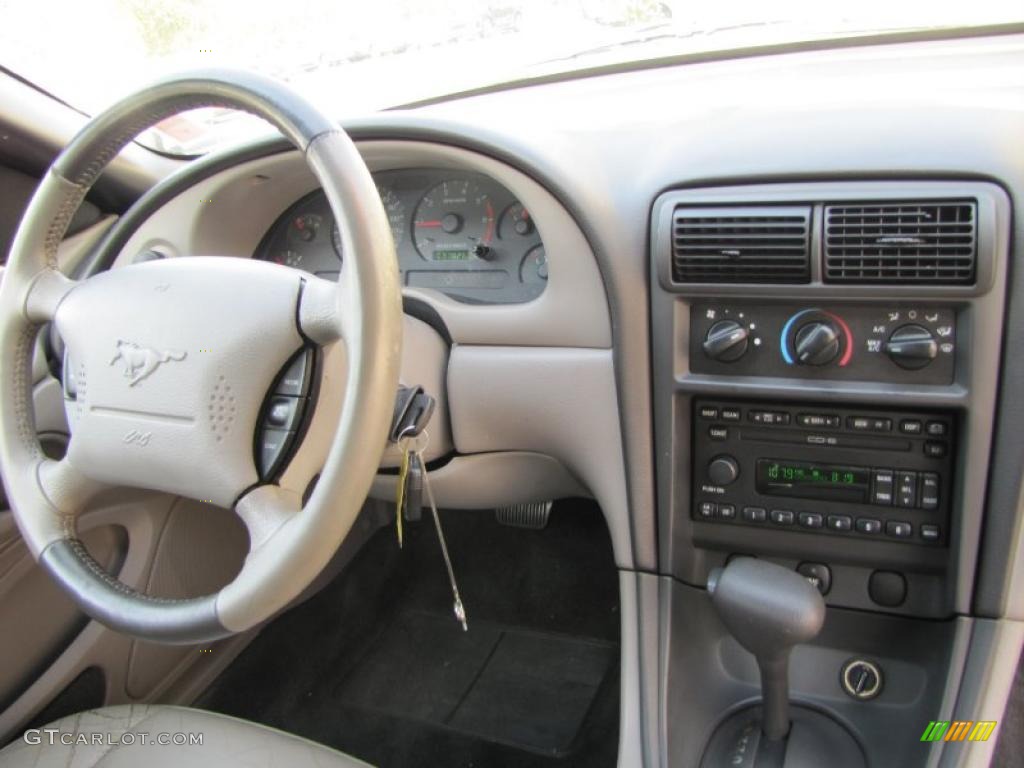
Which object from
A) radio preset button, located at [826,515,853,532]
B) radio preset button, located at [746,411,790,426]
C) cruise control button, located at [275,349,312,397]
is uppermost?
cruise control button, located at [275,349,312,397]

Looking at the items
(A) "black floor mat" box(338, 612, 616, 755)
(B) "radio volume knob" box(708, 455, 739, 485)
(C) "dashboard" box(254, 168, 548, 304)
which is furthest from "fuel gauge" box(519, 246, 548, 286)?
(A) "black floor mat" box(338, 612, 616, 755)

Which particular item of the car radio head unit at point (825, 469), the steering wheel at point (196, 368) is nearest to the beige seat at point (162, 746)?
the steering wheel at point (196, 368)

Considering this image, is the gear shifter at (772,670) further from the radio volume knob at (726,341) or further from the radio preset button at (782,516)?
the radio volume knob at (726,341)

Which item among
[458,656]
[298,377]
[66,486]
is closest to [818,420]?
[298,377]

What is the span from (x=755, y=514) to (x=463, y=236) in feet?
Answer: 2.34

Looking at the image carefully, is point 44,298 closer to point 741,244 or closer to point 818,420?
point 741,244

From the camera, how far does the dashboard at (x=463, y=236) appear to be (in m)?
1.46

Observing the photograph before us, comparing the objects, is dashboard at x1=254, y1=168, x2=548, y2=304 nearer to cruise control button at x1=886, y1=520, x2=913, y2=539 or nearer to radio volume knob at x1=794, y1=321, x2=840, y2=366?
radio volume knob at x1=794, y1=321, x2=840, y2=366

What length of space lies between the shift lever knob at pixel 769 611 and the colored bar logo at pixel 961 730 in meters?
0.21

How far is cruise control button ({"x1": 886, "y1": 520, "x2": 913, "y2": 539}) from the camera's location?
3.80ft

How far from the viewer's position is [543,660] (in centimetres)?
199

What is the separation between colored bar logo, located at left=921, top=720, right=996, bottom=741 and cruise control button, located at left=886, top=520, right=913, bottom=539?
0.84 feet

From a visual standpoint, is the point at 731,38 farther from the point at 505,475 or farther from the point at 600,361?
the point at 505,475

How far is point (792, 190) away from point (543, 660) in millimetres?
1336
